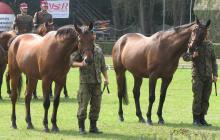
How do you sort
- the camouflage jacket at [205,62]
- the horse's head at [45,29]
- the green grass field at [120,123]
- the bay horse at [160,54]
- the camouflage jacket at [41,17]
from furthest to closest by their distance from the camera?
the camouflage jacket at [41,17] → the horse's head at [45,29] → the camouflage jacket at [205,62] → the bay horse at [160,54] → the green grass field at [120,123]

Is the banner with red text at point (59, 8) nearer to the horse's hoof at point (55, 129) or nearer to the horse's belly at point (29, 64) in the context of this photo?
the horse's belly at point (29, 64)

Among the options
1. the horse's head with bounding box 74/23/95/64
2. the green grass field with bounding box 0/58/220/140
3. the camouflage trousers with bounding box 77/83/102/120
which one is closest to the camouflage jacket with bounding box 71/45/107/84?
the camouflage trousers with bounding box 77/83/102/120

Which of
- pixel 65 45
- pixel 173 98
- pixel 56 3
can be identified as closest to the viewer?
pixel 65 45

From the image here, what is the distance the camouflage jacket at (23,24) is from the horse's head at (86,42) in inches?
343

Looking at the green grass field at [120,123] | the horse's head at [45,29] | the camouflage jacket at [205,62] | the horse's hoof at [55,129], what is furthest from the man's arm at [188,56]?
the horse's head at [45,29]

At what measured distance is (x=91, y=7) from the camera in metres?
59.2

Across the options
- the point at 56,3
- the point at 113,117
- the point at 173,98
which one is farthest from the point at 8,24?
the point at 113,117

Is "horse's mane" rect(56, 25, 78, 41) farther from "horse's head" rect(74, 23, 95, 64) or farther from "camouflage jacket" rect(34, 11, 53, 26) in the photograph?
"camouflage jacket" rect(34, 11, 53, 26)

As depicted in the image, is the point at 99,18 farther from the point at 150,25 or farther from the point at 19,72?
the point at 19,72

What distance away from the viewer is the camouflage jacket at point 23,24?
1997cm

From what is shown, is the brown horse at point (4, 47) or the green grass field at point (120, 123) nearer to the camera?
the green grass field at point (120, 123)

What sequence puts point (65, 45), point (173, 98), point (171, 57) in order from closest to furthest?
point (65, 45) < point (171, 57) < point (173, 98)

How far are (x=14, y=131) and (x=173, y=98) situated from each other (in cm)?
879

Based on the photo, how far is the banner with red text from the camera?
49.8 meters
